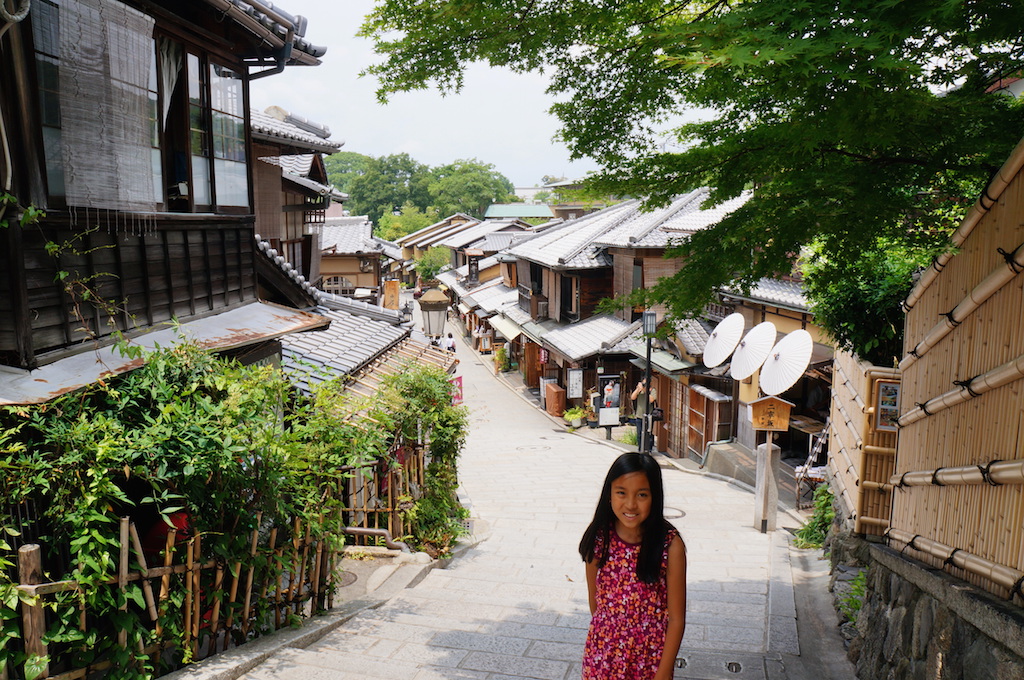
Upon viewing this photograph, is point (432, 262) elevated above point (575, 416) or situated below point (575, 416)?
above

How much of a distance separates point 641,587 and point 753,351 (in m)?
11.6

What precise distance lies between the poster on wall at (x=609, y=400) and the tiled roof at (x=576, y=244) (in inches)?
226

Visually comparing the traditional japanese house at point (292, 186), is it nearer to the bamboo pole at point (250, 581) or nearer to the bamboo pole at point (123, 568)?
the bamboo pole at point (250, 581)

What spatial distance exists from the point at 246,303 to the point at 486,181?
95.6 m

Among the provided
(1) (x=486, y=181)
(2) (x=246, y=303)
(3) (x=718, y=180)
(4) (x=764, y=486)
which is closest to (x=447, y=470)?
(2) (x=246, y=303)

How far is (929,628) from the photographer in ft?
15.8

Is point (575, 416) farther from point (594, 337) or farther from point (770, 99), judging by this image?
point (770, 99)

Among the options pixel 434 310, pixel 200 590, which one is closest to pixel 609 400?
pixel 434 310

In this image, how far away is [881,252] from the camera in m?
7.21

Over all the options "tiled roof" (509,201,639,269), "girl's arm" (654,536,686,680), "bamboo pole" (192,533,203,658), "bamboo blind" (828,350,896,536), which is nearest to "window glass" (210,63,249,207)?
"bamboo pole" (192,533,203,658)

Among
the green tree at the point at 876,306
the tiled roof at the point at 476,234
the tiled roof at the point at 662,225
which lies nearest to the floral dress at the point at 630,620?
the green tree at the point at 876,306

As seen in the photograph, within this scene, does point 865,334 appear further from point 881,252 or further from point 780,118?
point 780,118

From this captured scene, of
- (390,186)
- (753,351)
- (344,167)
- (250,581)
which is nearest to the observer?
(250,581)

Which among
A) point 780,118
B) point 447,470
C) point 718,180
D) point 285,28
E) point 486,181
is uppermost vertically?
point 486,181
